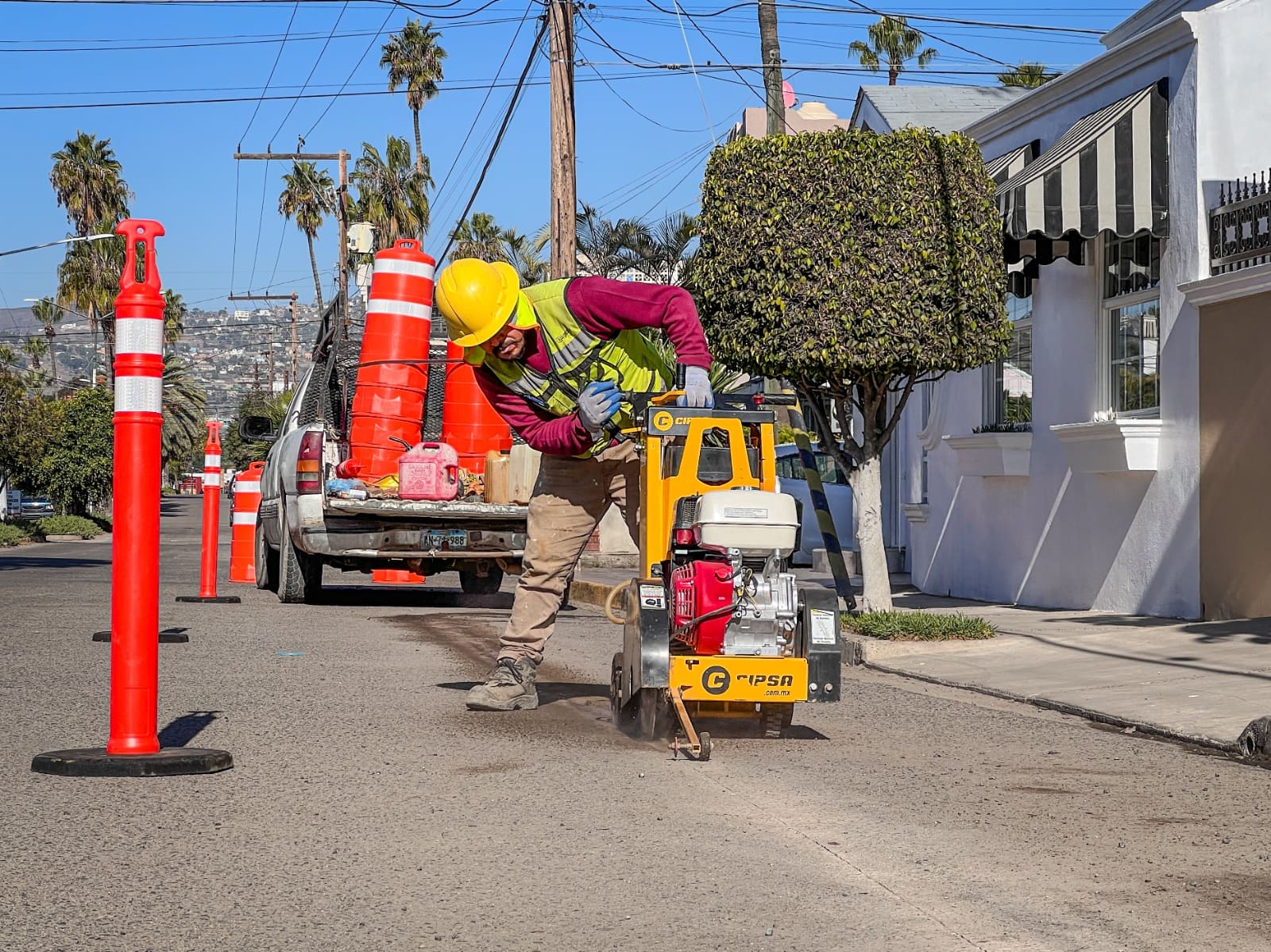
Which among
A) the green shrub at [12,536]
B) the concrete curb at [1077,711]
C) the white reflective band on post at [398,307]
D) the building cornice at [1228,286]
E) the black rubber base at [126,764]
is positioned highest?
the white reflective band on post at [398,307]

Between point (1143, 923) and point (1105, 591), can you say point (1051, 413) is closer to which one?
point (1105, 591)

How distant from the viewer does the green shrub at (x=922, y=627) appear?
10.9 metres

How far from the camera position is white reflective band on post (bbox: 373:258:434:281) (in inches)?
567

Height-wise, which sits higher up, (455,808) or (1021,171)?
(1021,171)

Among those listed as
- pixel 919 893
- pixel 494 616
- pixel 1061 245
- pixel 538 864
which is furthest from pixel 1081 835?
pixel 1061 245

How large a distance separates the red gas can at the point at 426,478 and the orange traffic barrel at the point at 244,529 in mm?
4392

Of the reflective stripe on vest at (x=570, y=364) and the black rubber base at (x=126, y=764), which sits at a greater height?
the reflective stripe on vest at (x=570, y=364)

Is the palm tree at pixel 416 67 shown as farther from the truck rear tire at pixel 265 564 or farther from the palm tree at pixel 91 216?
the truck rear tire at pixel 265 564

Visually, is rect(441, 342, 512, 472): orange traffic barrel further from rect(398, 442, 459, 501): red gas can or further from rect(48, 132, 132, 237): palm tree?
rect(48, 132, 132, 237): palm tree

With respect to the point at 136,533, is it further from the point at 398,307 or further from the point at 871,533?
the point at 398,307

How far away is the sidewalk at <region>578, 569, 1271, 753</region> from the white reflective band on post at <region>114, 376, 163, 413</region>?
4704 mm

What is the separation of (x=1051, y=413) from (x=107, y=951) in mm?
12057

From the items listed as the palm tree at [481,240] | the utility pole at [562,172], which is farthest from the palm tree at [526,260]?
the utility pole at [562,172]

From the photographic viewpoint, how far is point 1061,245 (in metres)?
14.0
